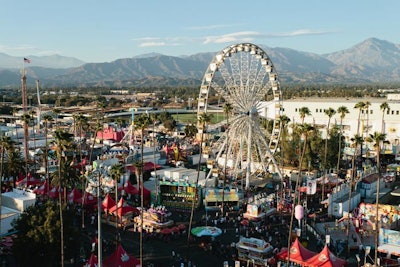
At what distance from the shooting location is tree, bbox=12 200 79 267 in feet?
101

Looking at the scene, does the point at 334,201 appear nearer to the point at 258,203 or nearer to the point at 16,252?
the point at 258,203

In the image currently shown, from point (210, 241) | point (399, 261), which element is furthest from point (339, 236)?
point (210, 241)

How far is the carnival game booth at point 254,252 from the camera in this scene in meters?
34.9

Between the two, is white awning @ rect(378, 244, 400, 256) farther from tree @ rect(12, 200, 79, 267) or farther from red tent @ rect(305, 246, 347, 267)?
tree @ rect(12, 200, 79, 267)

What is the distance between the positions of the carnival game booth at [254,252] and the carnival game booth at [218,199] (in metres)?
14.1

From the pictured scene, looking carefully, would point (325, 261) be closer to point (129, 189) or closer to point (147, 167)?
point (129, 189)

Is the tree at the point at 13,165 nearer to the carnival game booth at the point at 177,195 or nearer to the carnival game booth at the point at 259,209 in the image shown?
the carnival game booth at the point at 177,195

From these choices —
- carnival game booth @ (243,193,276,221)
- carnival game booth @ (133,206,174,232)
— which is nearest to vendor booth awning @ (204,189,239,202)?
carnival game booth @ (243,193,276,221)

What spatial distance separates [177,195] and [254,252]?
18610mm

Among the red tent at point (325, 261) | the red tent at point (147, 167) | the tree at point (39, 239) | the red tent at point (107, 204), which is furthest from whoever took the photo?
the red tent at point (147, 167)

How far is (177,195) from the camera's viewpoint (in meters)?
52.5

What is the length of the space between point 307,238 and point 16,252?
2445 cm

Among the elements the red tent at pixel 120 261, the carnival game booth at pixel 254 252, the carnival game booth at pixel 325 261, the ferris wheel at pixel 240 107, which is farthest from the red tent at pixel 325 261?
the ferris wheel at pixel 240 107

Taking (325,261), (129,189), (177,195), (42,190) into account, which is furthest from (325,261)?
(42,190)
